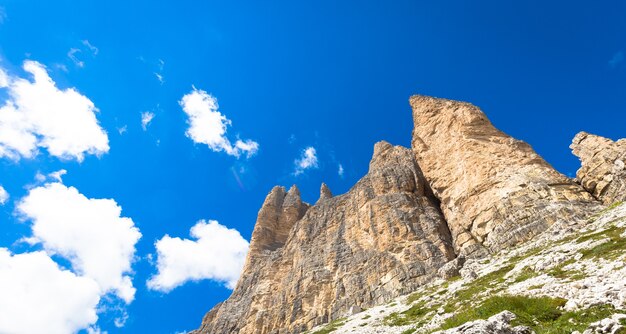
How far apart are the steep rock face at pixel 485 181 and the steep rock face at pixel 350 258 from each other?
6010 mm

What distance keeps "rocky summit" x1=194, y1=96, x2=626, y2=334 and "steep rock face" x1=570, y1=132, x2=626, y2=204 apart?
18 centimetres

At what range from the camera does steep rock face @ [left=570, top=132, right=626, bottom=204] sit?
161ft

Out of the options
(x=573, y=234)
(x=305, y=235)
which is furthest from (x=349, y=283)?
(x=573, y=234)

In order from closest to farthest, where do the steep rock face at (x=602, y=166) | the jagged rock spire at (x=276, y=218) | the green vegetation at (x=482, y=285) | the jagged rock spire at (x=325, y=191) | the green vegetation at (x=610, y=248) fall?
the green vegetation at (x=610, y=248)
the green vegetation at (x=482, y=285)
the steep rock face at (x=602, y=166)
the jagged rock spire at (x=276, y=218)
the jagged rock spire at (x=325, y=191)

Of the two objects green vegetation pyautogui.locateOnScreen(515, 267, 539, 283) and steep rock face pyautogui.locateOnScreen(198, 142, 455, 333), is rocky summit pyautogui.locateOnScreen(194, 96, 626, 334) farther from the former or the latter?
steep rock face pyautogui.locateOnScreen(198, 142, 455, 333)

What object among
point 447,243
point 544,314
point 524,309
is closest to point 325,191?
point 447,243

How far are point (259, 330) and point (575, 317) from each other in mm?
71761

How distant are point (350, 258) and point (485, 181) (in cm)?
3102

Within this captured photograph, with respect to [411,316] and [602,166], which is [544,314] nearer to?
[411,316]

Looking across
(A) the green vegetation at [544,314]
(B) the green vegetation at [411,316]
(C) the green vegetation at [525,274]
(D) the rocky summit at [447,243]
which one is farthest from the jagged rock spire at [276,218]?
(A) the green vegetation at [544,314]

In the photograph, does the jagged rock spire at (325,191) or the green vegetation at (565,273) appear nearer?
the green vegetation at (565,273)

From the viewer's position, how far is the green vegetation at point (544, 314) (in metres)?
13.0

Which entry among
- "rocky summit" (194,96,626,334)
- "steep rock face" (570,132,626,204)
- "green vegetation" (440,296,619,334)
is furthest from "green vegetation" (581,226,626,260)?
"steep rock face" (570,132,626,204)

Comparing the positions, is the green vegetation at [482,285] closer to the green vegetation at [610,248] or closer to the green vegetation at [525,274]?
the green vegetation at [525,274]
